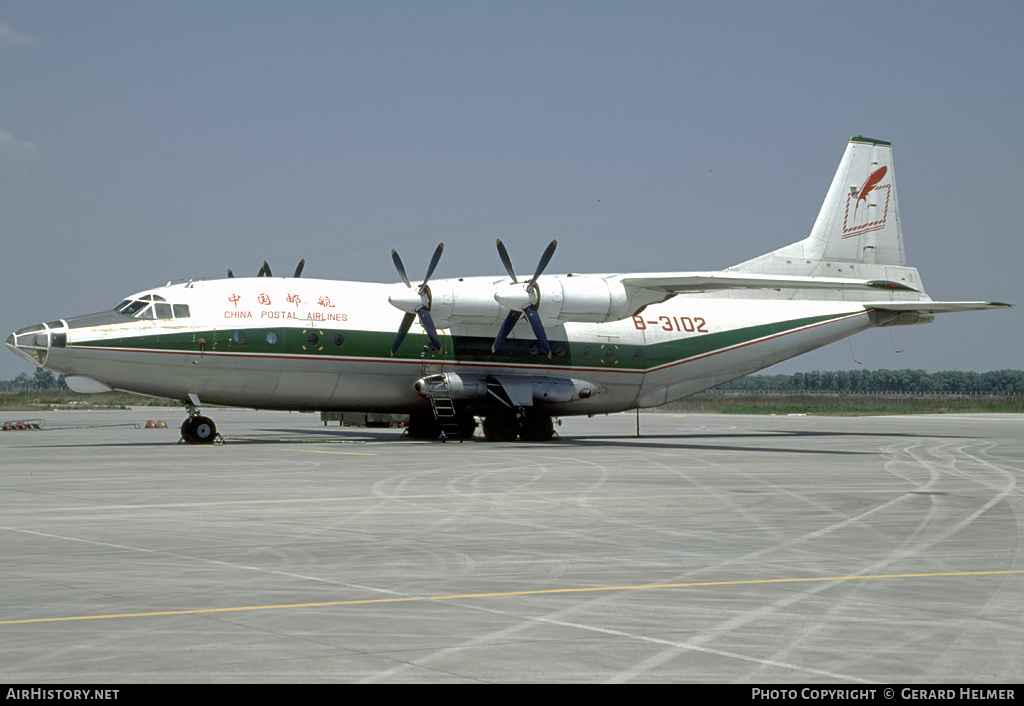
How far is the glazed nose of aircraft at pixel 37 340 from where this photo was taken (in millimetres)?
29766

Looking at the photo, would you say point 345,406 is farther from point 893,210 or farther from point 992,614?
point 992,614

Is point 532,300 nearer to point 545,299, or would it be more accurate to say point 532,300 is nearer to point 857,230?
point 545,299

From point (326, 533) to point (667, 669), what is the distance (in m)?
7.30

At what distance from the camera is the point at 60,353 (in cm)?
3006

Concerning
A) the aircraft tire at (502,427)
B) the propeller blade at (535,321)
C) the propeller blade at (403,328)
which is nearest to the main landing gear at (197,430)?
the propeller blade at (403,328)

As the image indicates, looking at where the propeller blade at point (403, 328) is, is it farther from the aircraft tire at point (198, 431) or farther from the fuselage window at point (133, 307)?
the fuselage window at point (133, 307)

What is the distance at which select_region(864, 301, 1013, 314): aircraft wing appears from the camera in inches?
1449

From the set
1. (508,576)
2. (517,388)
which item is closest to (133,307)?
(517,388)

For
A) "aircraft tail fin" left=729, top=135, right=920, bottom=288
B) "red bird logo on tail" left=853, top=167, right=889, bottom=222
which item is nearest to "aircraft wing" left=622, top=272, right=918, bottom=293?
"aircraft tail fin" left=729, top=135, right=920, bottom=288

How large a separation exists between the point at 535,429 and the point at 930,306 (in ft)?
50.5

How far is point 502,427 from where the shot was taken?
1436 inches

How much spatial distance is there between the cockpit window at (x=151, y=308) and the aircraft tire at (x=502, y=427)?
Result: 10.9 m

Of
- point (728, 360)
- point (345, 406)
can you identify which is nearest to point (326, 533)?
point (345, 406)

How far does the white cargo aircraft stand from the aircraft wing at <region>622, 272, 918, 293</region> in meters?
0.07
